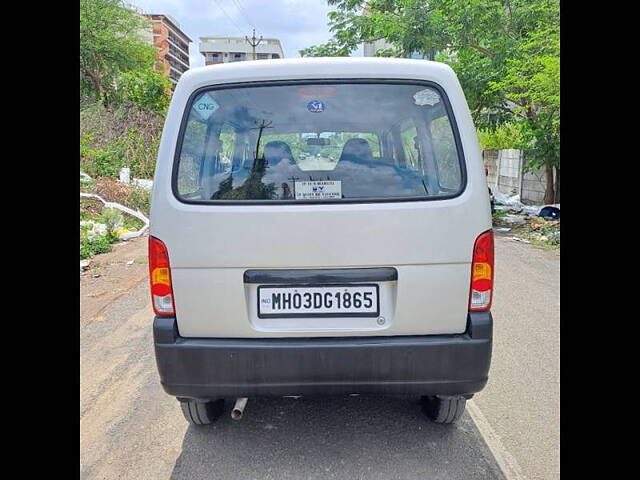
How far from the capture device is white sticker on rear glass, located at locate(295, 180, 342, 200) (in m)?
2.38

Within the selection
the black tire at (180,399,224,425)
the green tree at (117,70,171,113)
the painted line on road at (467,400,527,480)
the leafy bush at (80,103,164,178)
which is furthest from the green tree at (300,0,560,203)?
the green tree at (117,70,171,113)

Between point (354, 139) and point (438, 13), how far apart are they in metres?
10.5

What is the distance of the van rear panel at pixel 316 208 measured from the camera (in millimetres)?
2334

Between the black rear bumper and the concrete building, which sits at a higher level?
the concrete building

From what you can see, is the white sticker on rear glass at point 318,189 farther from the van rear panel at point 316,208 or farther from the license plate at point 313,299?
the license plate at point 313,299

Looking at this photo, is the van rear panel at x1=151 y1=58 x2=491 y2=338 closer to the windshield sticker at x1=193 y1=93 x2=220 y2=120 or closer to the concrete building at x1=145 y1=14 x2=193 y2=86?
the windshield sticker at x1=193 y1=93 x2=220 y2=120

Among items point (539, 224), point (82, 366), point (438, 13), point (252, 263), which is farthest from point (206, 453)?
point (438, 13)

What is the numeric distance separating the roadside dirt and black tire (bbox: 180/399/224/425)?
8.74ft

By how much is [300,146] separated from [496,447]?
1955 mm

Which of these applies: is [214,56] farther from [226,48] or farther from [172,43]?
[172,43]

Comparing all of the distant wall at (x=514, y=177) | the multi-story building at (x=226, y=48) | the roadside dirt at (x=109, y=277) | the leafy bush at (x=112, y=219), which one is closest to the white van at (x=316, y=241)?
the roadside dirt at (x=109, y=277)

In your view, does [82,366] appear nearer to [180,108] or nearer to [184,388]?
[184,388]

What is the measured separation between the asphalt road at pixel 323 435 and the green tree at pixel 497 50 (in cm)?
807

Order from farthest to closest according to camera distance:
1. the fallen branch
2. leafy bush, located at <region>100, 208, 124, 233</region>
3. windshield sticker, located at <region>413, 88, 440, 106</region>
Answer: the fallen branch
leafy bush, located at <region>100, 208, 124, 233</region>
windshield sticker, located at <region>413, 88, 440, 106</region>
